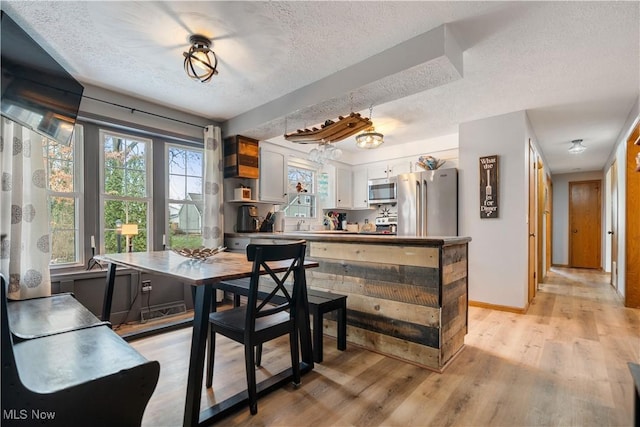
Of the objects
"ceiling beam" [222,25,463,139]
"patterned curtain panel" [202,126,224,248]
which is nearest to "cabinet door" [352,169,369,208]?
"ceiling beam" [222,25,463,139]

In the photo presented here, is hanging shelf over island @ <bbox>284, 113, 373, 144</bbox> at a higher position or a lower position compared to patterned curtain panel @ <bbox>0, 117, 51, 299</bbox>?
higher

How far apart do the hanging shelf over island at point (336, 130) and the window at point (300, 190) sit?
1665mm

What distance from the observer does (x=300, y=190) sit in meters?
5.27

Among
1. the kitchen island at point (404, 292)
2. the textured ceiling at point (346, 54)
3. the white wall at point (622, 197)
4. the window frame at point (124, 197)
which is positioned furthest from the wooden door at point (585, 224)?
the window frame at point (124, 197)

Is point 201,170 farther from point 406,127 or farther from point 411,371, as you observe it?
point 411,371

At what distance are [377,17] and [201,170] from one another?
9.70 feet

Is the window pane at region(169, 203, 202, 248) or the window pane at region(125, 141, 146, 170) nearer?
the window pane at region(125, 141, 146, 170)

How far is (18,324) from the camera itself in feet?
5.96

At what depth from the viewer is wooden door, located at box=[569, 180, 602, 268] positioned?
288 inches

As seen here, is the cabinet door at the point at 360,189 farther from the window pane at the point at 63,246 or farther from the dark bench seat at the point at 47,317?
the dark bench seat at the point at 47,317

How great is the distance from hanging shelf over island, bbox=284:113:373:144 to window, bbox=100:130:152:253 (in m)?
1.76

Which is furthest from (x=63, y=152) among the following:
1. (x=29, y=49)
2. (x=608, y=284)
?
(x=608, y=284)

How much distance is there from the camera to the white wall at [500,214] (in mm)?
3646

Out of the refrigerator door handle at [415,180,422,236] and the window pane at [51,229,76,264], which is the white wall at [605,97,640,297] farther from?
the window pane at [51,229,76,264]
